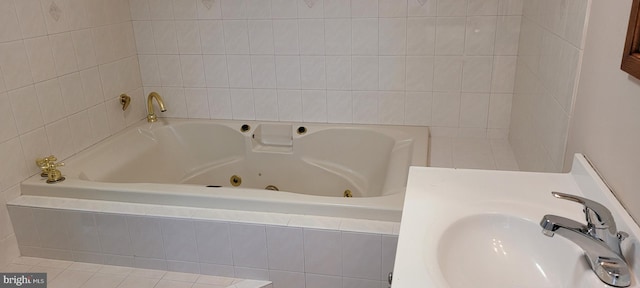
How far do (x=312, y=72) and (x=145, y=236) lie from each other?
130 cm

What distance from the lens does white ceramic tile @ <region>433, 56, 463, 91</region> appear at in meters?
2.51

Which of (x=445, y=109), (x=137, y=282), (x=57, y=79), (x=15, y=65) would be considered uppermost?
(x=15, y=65)

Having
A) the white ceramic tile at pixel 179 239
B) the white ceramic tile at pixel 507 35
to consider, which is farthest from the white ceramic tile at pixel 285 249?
the white ceramic tile at pixel 507 35

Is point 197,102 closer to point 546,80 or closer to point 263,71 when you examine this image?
point 263,71

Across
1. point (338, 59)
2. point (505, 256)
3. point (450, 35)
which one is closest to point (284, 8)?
point (338, 59)

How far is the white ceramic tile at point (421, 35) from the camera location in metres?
2.46

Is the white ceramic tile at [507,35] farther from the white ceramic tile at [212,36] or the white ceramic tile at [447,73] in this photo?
the white ceramic tile at [212,36]

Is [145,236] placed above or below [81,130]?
below

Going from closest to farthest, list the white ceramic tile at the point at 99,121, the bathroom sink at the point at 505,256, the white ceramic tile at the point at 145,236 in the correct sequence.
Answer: the bathroom sink at the point at 505,256, the white ceramic tile at the point at 145,236, the white ceramic tile at the point at 99,121

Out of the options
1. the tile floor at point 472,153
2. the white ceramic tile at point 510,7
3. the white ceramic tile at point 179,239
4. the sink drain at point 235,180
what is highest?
the white ceramic tile at point 510,7

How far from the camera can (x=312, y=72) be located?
8.75ft

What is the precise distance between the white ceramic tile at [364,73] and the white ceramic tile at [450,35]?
36cm

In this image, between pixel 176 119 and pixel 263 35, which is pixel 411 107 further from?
pixel 176 119

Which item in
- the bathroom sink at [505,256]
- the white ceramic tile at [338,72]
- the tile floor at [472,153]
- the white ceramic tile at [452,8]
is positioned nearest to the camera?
the bathroom sink at [505,256]
